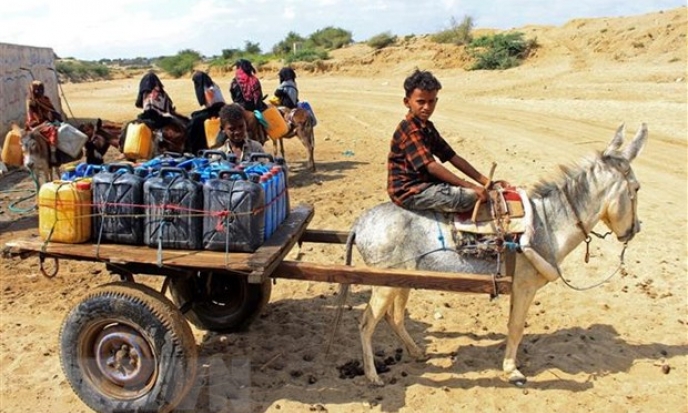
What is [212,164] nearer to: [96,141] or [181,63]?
[96,141]

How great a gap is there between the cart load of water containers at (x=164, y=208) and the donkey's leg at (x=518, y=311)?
2028 mm

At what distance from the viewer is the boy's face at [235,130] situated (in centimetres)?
610

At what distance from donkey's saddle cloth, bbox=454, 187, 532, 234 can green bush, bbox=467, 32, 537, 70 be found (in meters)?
27.1

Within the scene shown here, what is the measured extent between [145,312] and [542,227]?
304cm

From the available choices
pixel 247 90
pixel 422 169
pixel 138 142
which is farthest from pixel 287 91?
pixel 422 169

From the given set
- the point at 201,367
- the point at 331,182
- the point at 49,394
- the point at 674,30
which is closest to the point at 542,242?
the point at 201,367

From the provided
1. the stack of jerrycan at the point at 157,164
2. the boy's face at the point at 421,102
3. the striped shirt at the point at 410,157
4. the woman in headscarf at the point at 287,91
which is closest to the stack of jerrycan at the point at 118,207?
the stack of jerrycan at the point at 157,164

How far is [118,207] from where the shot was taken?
432 cm

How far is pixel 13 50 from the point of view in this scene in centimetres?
1852

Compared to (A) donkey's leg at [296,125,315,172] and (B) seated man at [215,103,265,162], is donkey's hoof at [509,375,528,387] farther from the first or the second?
(A) donkey's leg at [296,125,315,172]

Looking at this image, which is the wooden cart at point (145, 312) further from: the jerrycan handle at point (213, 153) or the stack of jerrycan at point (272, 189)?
the jerrycan handle at point (213, 153)

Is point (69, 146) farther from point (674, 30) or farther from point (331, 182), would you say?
point (674, 30)

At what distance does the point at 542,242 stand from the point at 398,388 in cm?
163

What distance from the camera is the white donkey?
471cm
